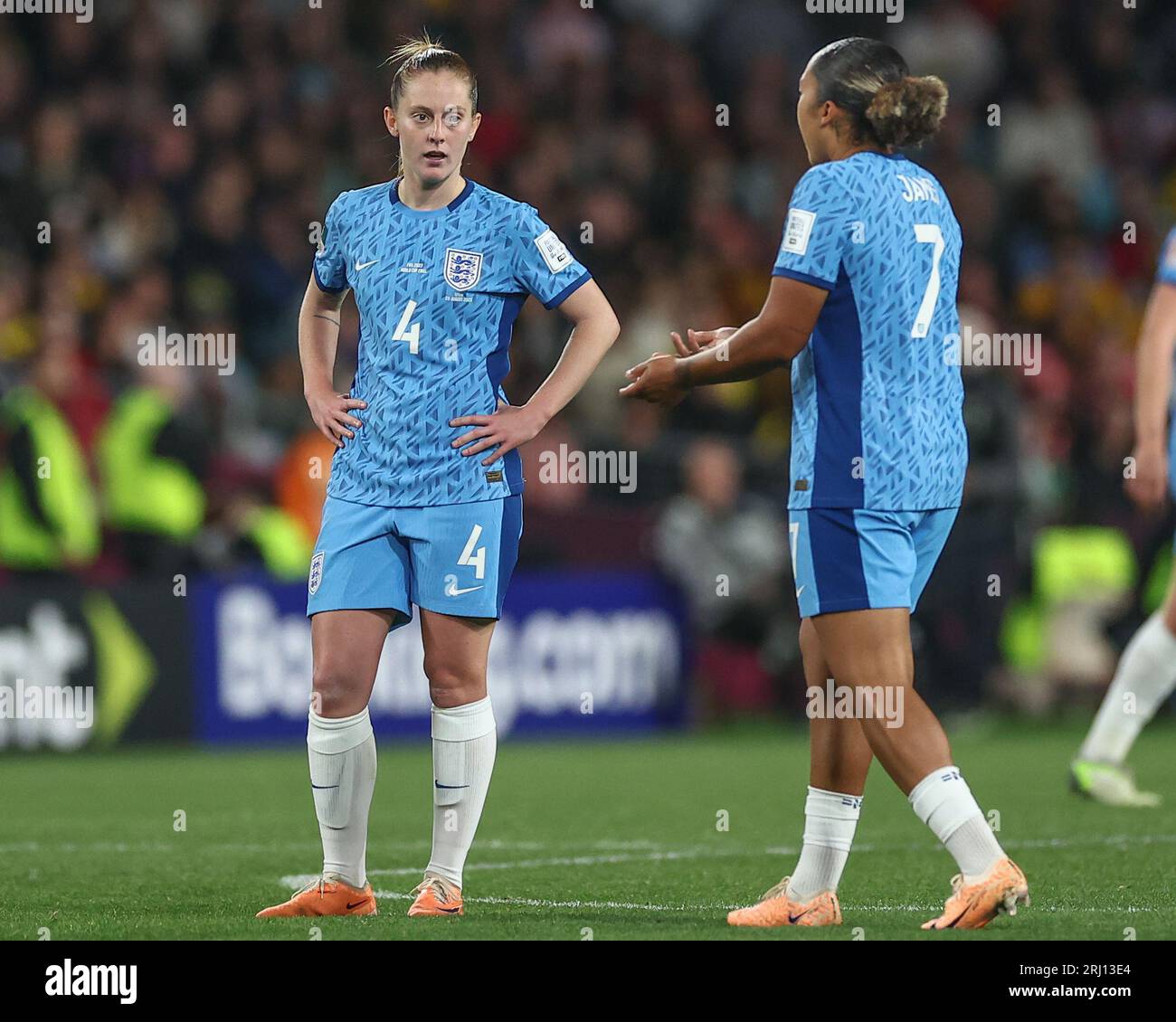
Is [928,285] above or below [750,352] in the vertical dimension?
above

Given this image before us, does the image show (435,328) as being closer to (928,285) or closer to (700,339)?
(700,339)

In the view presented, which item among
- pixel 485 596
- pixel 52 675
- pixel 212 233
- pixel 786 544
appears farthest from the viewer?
pixel 212 233

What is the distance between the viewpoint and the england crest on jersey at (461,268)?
564 centimetres

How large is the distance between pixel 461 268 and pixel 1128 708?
13.4 feet

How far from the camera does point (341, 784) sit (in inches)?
223

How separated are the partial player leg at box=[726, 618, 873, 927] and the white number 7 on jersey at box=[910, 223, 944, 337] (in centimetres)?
83

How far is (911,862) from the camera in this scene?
7.04 m

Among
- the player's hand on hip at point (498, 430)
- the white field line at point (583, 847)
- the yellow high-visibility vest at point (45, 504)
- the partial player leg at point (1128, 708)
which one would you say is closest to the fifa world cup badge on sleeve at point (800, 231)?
the player's hand on hip at point (498, 430)

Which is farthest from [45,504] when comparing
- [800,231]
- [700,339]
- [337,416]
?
[800,231]

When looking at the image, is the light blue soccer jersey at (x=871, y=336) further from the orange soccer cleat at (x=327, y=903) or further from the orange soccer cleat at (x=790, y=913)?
the orange soccer cleat at (x=327, y=903)

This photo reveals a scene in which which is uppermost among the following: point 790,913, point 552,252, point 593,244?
point 593,244
